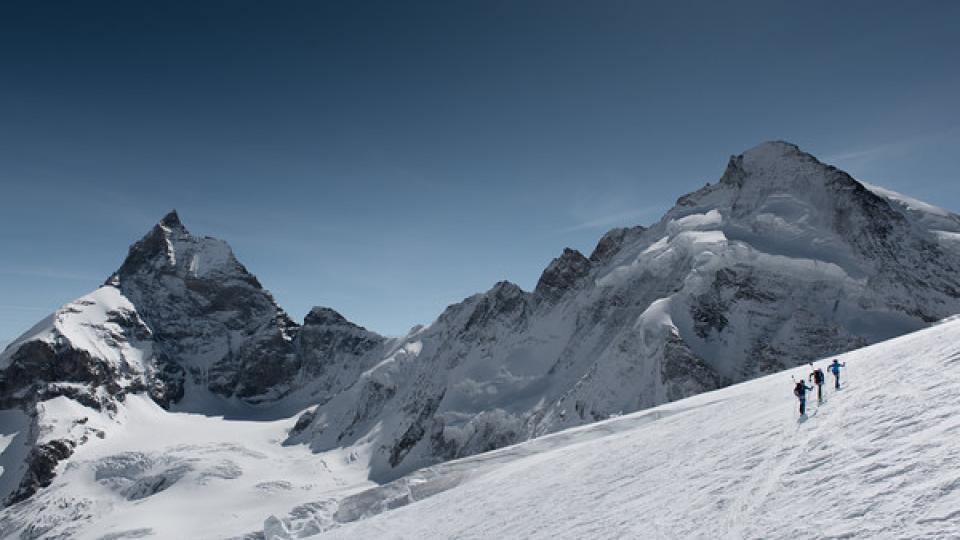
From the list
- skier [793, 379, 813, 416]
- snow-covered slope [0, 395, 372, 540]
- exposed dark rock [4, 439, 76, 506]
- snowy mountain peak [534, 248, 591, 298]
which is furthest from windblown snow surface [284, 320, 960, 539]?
exposed dark rock [4, 439, 76, 506]

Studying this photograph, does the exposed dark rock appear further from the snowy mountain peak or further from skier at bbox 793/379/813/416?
skier at bbox 793/379/813/416

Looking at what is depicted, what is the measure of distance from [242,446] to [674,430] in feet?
427

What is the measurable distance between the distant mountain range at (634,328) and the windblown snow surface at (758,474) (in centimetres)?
5150

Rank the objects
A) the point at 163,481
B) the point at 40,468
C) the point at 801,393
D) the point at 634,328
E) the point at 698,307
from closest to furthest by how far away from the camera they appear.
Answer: the point at 801,393 → the point at 698,307 → the point at 634,328 → the point at 163,481 → the point at 40,468

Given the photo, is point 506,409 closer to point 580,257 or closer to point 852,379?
point 580,257

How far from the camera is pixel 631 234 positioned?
132 meters

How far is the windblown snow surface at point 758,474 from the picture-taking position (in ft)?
46.6

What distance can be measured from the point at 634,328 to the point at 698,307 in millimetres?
9746

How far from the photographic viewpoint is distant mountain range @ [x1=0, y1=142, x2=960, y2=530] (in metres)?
86.6

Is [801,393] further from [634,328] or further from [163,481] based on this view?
[163,481]

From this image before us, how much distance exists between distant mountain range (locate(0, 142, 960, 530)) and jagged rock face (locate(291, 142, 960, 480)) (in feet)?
0.92

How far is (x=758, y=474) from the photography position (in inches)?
786

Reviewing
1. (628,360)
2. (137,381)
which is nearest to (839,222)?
(628,360)

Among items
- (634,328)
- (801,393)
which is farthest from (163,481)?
(801,393)
